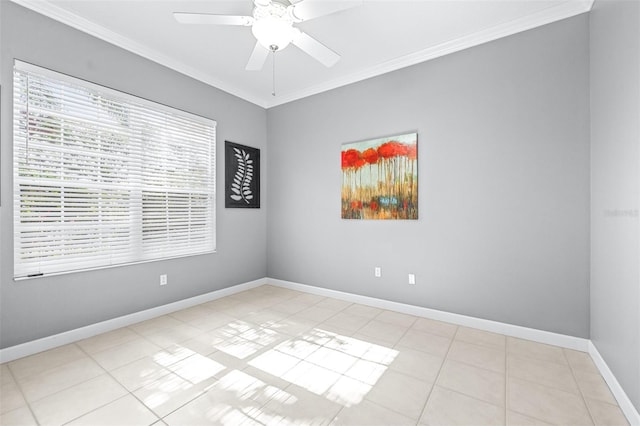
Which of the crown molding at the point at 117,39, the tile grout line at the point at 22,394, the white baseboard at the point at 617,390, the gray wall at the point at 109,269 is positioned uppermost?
the crown molding at the point at 117,39

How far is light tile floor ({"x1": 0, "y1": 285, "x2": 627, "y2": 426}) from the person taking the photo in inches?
63.7

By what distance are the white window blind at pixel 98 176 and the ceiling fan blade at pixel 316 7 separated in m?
2.05

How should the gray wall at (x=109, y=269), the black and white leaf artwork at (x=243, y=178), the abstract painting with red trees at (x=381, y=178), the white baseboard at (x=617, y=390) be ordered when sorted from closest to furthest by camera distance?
the white baseboard at (x=617, y=390) < the gray wall at (x=109, y=269) < the abstract painting with red trees at (x=381, y=178) < the black and white leaf artwork at (x=243, y=178)

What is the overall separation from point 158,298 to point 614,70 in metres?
4.42

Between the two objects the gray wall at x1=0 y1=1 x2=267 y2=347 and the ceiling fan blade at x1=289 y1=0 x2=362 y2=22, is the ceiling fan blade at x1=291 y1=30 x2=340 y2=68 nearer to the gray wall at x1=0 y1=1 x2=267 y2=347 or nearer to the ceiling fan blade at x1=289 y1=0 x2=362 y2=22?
the ceiling fan blade at x1=289 y1=0 x2=362 y2=22

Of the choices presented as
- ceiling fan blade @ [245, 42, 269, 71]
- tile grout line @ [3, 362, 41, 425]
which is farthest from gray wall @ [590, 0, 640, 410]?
tile grout line @ [3, 362, 41, 425]

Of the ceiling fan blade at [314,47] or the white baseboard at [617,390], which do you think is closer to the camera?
the white baseboard at [617,390]

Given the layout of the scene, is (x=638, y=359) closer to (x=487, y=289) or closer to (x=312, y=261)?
(x=487, y=289)

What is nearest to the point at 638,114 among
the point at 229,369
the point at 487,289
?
the point at 487,289

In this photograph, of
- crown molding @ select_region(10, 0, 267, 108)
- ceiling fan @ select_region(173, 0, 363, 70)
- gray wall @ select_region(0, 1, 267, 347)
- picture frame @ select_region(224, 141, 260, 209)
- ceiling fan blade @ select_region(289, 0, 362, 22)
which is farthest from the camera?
picture frame @ select_region(224, 141, 260, 209)

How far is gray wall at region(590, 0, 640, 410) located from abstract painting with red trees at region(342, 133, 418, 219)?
1.46 meters

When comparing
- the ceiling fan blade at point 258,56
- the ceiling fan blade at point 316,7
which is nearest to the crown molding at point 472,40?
the ceiling fan blade at point 258,56

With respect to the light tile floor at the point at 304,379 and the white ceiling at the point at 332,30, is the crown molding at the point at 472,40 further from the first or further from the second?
the light tile floor at the point at 304,379

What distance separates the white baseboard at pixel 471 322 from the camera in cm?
240
